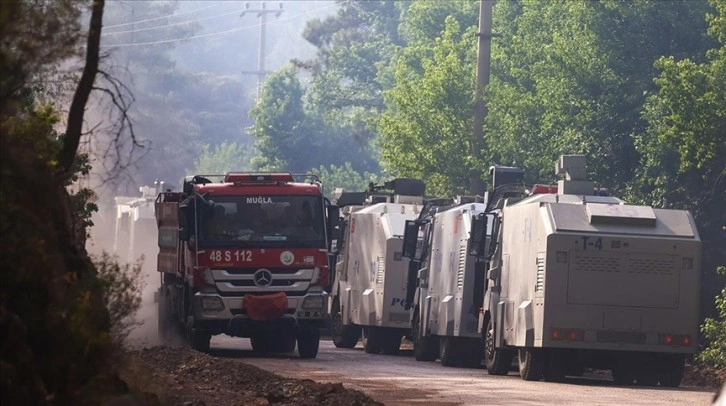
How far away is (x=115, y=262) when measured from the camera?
14.4m

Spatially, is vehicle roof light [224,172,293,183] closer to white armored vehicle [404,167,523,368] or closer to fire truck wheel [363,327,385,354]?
white armored vehicle [404,167,523,368]

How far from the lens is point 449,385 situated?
23281mm

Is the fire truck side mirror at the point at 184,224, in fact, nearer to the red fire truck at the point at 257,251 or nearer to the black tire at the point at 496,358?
the red fire truck at the point at 257,251

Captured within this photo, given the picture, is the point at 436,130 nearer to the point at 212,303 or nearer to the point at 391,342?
the point at 391,342

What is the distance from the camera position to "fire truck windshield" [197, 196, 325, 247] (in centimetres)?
2928

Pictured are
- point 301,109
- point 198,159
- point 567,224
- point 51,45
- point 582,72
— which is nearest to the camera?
point 51,45

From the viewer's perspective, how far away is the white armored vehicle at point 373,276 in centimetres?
3434

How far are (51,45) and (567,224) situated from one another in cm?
1233

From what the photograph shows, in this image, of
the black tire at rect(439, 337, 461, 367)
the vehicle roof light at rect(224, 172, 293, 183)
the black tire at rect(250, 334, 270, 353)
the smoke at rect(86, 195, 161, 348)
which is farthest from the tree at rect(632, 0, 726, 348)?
the smoke at rect(86, 195, 161, 348)

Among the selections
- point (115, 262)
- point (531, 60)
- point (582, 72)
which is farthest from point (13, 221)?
point (531, 60)

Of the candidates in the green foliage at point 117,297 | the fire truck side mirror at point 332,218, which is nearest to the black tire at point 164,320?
the fire truck side mirror at point 332,218

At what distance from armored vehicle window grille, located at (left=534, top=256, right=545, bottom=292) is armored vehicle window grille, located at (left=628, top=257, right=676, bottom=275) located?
118 centimetres

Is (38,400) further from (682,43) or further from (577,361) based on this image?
(682,43)

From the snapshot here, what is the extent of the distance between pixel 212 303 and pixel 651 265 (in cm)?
831
